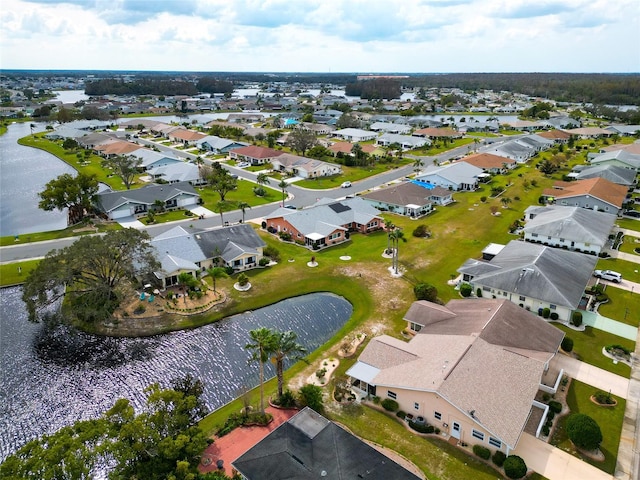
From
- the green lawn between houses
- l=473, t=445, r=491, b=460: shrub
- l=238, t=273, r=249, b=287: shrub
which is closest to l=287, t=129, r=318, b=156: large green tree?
the green lawn between houses

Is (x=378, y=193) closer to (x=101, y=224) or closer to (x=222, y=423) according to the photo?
(x=101, y=224)

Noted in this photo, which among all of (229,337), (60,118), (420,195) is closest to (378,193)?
(420,195)

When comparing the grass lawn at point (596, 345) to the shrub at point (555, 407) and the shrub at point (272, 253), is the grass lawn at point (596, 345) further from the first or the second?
the shrub at point (272, 253)

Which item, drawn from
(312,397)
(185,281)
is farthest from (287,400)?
(185,281)

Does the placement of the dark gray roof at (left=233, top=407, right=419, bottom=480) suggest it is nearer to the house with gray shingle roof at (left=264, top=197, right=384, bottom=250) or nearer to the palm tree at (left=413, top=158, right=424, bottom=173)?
the house with gray shingle roof at (left=264, top=197, right=384, bottom=250)

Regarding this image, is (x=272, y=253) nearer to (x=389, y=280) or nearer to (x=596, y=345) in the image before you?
(x=389, y=280)
